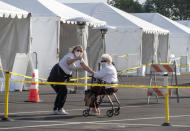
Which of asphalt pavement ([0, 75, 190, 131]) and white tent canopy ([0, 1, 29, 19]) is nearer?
asphalt pavement ([0, 75, 190, 131])

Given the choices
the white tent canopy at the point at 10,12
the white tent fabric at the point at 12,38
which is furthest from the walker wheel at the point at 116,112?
the white tent fabric at the point at 12,38

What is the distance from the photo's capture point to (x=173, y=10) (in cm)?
10262

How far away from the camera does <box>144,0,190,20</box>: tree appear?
101m

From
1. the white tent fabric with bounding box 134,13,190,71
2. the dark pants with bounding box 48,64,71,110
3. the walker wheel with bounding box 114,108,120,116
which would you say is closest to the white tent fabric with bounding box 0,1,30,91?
the dark pants with bounding box 48,64,71,110

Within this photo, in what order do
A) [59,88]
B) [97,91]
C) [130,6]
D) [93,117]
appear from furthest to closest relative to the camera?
[130,6]
[59,88]
[97,91]
[93,117]

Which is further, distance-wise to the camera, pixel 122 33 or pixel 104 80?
pixel 122 33

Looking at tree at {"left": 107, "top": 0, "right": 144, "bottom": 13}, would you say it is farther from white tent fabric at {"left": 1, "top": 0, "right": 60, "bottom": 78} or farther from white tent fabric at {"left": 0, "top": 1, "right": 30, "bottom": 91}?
white tent fabric at {"left": 0, "top": 1, "right": 30, "bottom": 91}

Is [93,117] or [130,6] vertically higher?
[130,6]

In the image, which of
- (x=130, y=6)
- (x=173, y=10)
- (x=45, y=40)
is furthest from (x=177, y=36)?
(x=173, y=10)

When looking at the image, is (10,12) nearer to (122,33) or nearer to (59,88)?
(59,88)

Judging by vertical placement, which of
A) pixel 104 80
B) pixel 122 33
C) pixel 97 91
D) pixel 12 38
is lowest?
pixel 97 91

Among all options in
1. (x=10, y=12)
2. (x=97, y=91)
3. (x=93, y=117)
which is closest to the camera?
(x=93, y=117)

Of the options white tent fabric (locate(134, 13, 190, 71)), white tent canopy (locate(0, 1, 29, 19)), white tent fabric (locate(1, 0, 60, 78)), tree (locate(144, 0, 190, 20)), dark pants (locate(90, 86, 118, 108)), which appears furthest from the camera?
tree (locate(144, 0, 190, 20))

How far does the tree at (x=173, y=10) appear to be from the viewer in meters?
101
